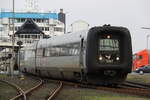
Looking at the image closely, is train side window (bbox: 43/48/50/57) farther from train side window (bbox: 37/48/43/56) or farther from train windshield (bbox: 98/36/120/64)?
train windshield (bbox: 98/36/120/64)

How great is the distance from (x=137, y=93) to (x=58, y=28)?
323 feet

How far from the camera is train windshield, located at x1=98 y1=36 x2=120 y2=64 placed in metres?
20.9

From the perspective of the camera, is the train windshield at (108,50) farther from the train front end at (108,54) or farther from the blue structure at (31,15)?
the blue structure at (31,15)

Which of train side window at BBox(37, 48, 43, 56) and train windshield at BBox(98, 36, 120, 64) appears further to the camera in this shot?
train side window at BBox(37, 48, 43, 56)

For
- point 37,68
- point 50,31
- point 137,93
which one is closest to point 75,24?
point 37,68

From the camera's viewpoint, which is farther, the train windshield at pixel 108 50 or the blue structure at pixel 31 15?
the blue structure at pixel 31 15

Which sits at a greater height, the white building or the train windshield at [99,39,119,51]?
the white building

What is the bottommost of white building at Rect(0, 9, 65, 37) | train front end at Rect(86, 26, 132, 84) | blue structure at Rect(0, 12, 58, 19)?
train front end at Rect(86, 26, 132, 84)

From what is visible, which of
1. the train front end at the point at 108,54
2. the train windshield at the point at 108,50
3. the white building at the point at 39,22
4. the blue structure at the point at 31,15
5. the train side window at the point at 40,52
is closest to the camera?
the train front end at the point at 108,54

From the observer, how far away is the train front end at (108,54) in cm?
2075

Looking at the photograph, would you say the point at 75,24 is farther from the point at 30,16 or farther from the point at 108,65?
the point at 30,16

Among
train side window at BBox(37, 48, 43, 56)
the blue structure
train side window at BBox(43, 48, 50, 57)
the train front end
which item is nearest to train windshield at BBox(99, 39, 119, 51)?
the train front end

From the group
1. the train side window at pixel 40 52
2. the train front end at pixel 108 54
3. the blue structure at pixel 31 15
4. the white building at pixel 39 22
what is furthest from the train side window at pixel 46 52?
the blue structure at pixel 31 15

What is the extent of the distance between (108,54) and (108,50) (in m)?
0.20
